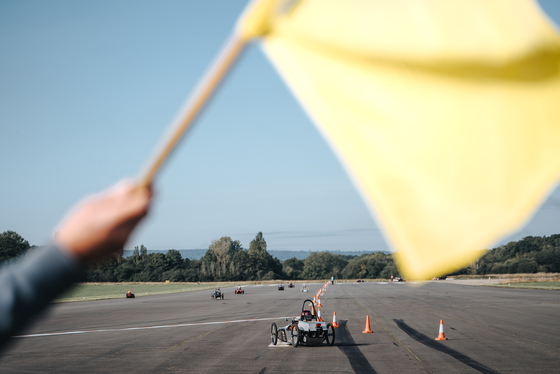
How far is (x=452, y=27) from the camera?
1.74 m

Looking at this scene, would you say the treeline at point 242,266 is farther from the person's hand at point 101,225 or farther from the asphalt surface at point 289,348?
the person's hand at point 101,225

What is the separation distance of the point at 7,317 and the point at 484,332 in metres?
20.5

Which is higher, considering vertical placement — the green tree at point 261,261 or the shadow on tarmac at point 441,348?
the green tree at point 261,261

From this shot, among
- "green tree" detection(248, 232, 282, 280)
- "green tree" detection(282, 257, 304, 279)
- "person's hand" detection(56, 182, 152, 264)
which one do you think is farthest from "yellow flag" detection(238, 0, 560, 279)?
"green tree" detection(282, 257, 304, 279)

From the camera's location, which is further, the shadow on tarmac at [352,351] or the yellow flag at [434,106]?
the shadow on tarmac at [352,351]

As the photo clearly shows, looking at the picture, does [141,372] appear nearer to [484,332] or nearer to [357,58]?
[357,58]

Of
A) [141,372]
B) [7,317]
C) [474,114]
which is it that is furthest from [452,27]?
[141,372]

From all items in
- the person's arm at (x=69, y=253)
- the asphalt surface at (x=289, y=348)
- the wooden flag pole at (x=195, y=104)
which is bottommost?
the asphalt surface at (x=289, y=348)

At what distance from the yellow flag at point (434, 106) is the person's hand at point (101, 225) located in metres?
0.89

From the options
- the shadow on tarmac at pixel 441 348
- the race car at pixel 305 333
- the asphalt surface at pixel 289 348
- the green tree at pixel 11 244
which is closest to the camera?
the shadow on tarmac at pixel 441 348

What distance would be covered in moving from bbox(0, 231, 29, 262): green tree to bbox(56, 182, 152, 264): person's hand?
85625 mm

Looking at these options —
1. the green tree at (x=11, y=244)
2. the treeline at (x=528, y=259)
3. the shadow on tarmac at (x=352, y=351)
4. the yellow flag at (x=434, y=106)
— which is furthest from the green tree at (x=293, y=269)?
the yellow flag at (x=434, y=106)

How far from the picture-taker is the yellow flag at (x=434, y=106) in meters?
1.75

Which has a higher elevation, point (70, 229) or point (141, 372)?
point (70, 229)
